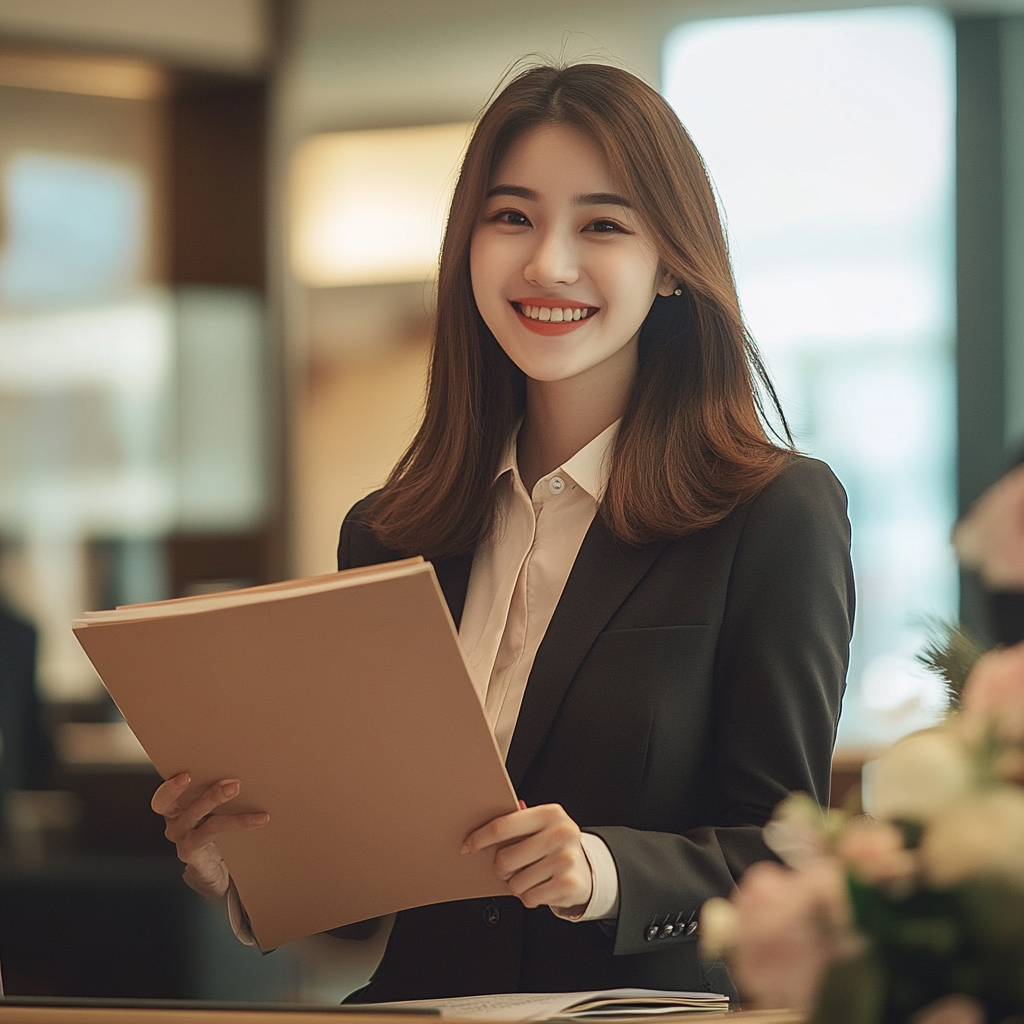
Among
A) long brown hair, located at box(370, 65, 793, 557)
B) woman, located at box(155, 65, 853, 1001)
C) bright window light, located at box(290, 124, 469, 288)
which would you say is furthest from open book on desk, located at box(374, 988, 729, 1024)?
bright window light, located at box(290, 124, 469, 288)

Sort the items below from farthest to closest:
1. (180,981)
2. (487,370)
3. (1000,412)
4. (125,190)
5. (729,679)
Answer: (1000,412) < (125,190) < (180,981) < (487,370) < (729,679)

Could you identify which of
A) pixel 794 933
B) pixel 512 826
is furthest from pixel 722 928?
pixel 512 826

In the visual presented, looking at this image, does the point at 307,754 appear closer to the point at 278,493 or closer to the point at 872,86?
the point at 278,493

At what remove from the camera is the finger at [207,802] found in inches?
47.9

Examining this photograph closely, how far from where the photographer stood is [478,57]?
17.3 feet

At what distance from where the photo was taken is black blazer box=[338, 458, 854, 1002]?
1393mm

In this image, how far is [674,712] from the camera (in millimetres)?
1426

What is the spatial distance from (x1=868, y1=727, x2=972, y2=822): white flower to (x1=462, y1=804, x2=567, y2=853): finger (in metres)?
0.60

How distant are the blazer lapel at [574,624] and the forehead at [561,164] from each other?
0.38m

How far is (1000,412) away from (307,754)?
472cm

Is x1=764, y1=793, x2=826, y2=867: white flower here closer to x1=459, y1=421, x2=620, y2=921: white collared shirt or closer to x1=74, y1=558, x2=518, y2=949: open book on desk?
x1=74, y1=558, x2=518, y2=949: open book on desk

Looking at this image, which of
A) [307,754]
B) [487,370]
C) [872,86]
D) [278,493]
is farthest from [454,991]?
[872,86]

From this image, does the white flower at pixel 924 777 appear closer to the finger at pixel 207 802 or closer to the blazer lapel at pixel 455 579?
the finger at pixel 207 802

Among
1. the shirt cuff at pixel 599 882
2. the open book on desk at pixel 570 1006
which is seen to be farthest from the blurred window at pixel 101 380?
the open book on desk at pixel 570 1006
